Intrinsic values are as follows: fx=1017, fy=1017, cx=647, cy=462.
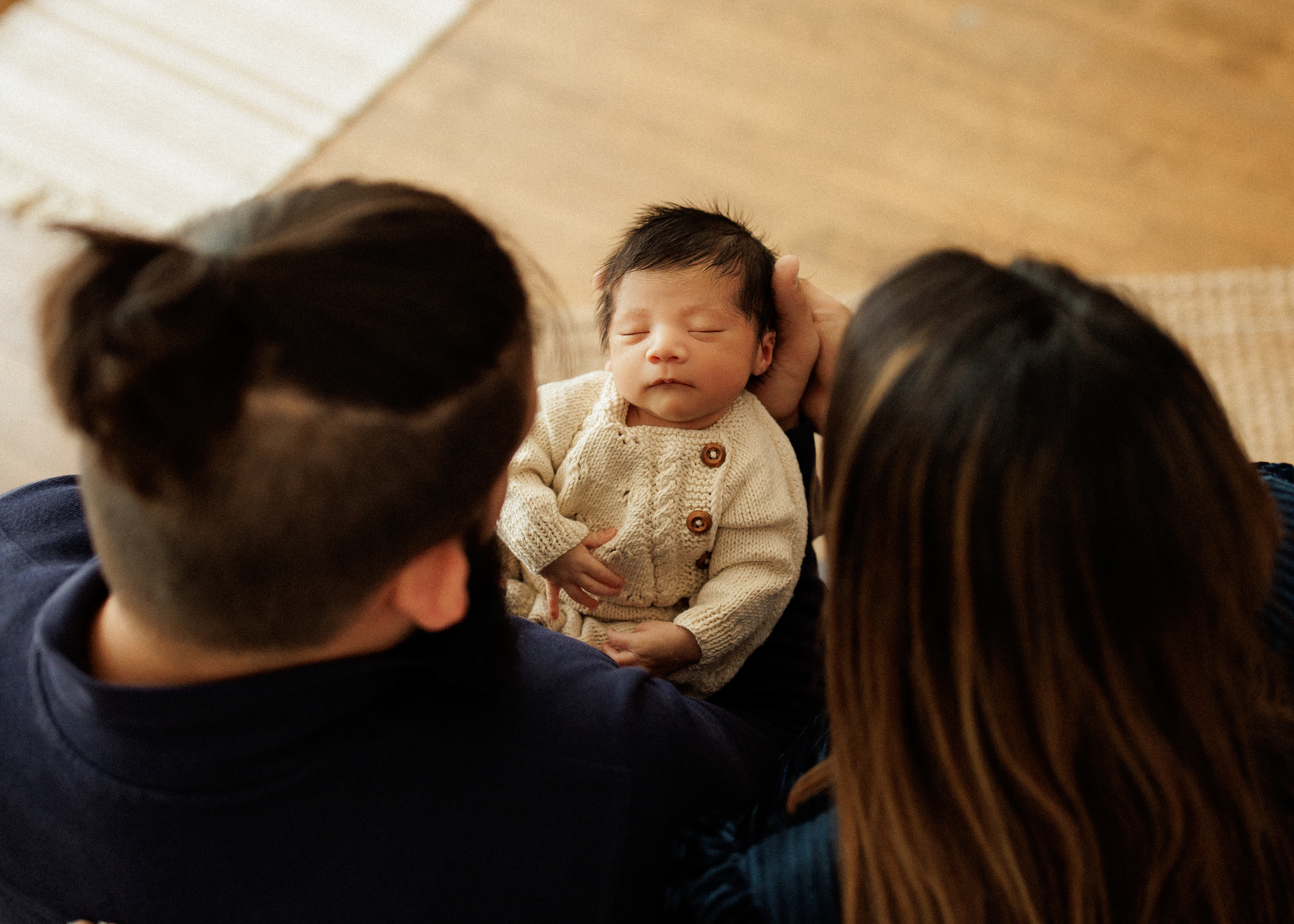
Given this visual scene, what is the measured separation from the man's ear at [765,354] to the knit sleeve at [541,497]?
0.19 meters

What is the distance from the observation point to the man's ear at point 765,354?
3.36 feet

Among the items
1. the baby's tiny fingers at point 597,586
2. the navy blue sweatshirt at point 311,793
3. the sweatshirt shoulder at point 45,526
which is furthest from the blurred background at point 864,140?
the navy blue sweatshirt at point 311,793

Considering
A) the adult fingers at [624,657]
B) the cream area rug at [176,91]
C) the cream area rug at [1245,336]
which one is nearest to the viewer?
the adult fingers at [624,657]

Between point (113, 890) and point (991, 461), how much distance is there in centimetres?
54

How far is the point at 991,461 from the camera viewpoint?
50 centimetres

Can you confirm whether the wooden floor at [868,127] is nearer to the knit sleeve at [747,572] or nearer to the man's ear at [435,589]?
the knit sleeve at [747,572]

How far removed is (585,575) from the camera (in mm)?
945

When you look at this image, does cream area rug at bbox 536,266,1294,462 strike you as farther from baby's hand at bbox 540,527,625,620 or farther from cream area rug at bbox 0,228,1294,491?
baby's hand at bbox 540,527,625,620

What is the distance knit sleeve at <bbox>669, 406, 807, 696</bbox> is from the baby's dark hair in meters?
0.14

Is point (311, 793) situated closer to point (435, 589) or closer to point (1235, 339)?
point (435, 589)

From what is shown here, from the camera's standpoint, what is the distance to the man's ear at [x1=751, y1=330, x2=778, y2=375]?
1.03 meters

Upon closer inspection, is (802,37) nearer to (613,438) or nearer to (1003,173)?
(1003,173)

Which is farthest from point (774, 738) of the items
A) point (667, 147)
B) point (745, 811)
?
point (667, 147)

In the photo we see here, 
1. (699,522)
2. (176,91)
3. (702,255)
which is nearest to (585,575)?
(699,522)
